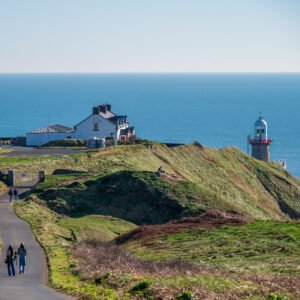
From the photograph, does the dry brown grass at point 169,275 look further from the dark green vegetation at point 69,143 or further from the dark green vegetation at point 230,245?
the dark green vegetation at point 69,143

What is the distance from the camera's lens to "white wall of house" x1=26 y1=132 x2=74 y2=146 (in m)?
79.3

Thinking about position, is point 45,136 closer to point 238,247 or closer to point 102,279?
point 238,247

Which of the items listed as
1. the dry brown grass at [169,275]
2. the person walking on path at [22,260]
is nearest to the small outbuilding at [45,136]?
the dry brown grass at [169,275]

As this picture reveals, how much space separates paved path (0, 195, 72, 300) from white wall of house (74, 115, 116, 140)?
131 ft

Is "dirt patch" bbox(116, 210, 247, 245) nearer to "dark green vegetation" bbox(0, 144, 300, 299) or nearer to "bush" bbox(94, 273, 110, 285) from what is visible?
"dark green vegetation" bbox(0, 144, 300, 299)

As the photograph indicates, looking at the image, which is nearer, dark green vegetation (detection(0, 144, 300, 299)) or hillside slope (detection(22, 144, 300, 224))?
dark green vegetation (detection(0, 144, 300, 299))

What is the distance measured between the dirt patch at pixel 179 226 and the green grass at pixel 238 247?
1.15ft

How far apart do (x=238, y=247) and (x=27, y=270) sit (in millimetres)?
8412

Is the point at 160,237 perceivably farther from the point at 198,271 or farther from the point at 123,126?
the point at 123,126

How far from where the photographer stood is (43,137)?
264 feet

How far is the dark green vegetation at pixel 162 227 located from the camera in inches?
927

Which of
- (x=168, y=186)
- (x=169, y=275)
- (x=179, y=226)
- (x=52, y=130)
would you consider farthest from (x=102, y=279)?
(x=52, y=130)

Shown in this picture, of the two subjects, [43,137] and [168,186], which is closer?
[168,186]

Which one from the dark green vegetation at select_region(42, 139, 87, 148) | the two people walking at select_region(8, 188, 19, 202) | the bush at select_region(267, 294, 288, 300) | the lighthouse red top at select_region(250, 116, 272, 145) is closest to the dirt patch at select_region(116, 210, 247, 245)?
the two people walking at select_region(8, 188, 19, 202)
